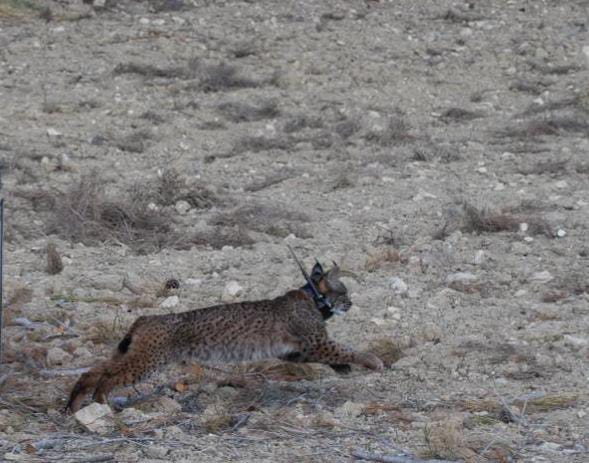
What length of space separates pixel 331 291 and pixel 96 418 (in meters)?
1.86

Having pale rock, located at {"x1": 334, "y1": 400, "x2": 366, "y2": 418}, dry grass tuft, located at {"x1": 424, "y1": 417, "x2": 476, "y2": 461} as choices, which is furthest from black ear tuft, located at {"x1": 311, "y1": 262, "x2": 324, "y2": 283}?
dry grass tuft, located at {"x1": 424, "y1": 417, "x2": 476, "y2": 461}

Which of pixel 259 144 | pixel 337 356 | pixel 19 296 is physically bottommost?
pixel 259 144

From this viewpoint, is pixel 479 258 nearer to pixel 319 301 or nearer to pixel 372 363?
pixel 319 301

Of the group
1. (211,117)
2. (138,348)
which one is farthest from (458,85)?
(138,348)

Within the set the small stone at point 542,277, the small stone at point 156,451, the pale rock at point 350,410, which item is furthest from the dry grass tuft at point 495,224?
the small stone at point 156,451

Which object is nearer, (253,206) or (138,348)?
(138,348)

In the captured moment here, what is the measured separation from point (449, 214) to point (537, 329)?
2.64m

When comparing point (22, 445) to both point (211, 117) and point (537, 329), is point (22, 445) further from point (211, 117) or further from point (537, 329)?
point (211, 117)

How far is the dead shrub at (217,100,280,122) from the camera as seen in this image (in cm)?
1255

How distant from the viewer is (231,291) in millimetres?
8016

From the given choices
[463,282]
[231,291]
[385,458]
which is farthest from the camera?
[463,282]

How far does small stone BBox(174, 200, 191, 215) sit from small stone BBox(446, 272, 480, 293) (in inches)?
97.4

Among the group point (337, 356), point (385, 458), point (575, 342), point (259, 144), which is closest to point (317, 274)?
point (337, 356)

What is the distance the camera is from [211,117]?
1255 cm
